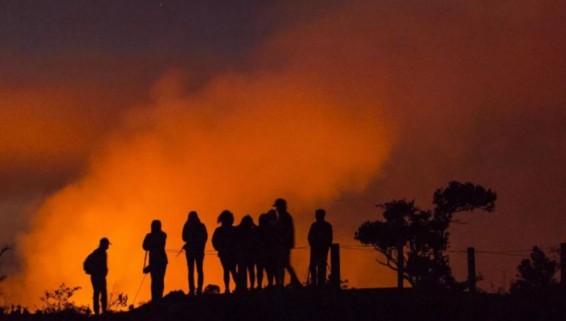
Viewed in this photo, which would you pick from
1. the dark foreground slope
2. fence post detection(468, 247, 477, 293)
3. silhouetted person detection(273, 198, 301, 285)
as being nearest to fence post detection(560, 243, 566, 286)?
the dark foreground slope

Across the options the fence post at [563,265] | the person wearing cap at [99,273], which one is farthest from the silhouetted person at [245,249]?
the fence post at [563,265]

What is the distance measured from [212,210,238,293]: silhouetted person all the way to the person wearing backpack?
8.13ft

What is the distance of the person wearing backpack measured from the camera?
2747 cm

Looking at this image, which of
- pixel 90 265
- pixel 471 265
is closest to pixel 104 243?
pixel 90 265

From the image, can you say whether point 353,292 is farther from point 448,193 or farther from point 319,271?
point 448,193

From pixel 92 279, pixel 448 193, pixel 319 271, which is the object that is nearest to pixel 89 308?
pixel 92 279

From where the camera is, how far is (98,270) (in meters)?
27.5

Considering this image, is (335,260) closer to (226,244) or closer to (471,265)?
(226,244)

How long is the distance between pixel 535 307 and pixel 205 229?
285 inches

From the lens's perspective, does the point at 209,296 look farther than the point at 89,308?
No

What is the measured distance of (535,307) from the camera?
26.3 metres

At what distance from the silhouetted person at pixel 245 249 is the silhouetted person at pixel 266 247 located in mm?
133

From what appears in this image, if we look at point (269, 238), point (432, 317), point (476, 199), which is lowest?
point (432, 317)

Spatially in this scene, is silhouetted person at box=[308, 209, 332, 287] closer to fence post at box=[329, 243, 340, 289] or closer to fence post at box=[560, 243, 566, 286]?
fence post at box=[329, 243, 340, 289]
